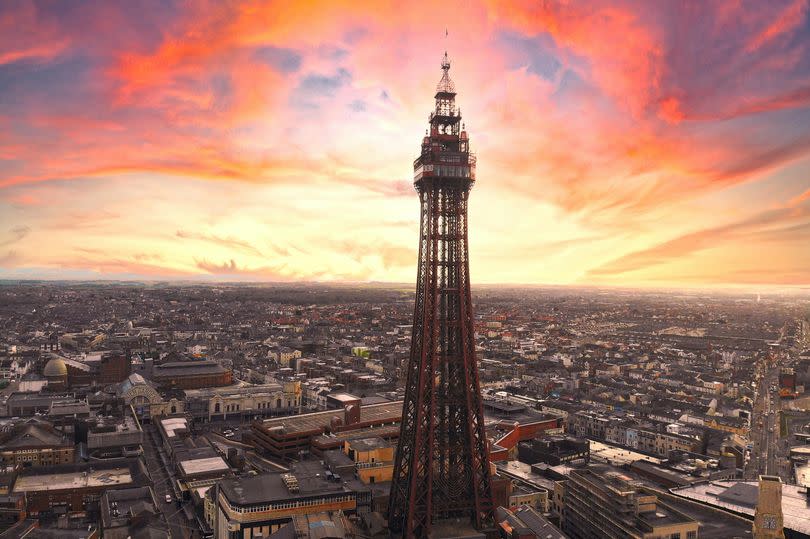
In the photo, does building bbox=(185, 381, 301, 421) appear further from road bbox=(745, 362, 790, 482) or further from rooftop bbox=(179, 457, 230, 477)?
road bbox=(745, 362, 790, 482)

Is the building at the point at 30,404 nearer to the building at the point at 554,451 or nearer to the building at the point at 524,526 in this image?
the building at the point at 554,451

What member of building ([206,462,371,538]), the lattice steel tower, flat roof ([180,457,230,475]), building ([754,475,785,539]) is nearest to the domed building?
flat roof ([180,457,230,475])

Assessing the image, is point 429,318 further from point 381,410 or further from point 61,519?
point 381,410

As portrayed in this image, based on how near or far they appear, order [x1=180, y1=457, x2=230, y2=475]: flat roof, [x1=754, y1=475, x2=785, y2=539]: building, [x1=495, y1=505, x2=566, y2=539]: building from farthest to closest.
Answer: [x1=180, y1=457, x2=230, y2=475]: flat roof < [x1=495, y1=505, x2=566, y2=539]: building < [x1=754, y1=475, x2=785, y2=539]: building

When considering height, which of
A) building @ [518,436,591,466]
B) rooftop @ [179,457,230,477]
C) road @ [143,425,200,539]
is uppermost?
building @ [518,436,591,466]

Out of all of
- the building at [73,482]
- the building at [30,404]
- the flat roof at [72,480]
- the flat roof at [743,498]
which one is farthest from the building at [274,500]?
the building at [30,404]

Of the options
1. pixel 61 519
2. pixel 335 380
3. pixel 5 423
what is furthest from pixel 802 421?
pixel 5 423

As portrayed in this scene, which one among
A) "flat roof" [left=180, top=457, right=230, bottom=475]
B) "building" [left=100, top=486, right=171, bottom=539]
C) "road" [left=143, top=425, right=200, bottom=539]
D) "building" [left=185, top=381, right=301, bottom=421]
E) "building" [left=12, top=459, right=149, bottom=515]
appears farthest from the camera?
"building" [left=185, top=381, right=301, bottom=421]
